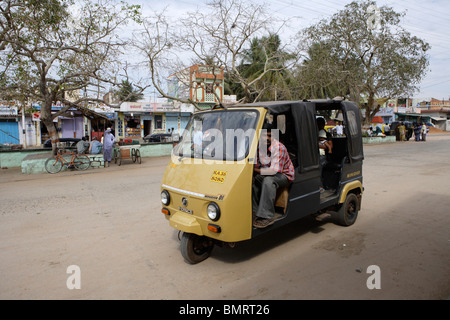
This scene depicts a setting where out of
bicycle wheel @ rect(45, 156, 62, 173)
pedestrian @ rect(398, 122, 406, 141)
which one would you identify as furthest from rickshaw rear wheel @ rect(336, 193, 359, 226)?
pedestrian @ rect(398, 122, 406, 141)

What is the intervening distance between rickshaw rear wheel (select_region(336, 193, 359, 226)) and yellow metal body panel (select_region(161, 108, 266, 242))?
250cm

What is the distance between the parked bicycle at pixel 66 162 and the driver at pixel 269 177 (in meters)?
11.2

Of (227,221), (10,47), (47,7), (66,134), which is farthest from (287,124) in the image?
(66,134)

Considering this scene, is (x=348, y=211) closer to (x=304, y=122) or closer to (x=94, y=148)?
(x=304, y=122)

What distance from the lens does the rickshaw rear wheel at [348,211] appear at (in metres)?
5.56

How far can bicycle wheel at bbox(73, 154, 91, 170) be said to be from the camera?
13180mm

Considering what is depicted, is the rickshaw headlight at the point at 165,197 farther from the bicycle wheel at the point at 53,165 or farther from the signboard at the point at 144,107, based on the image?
the signboard at the point at 144,107

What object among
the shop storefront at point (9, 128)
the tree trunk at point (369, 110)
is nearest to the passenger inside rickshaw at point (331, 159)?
→ the tree trunk at point (369, 110)

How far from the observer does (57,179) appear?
11.2 metres

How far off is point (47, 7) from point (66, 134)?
66.9 feet

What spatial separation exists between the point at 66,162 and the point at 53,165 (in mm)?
501

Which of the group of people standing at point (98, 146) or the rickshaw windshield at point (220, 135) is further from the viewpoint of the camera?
the group of people standing at point (98, 146)

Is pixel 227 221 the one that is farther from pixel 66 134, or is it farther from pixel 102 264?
pixel 66 134
